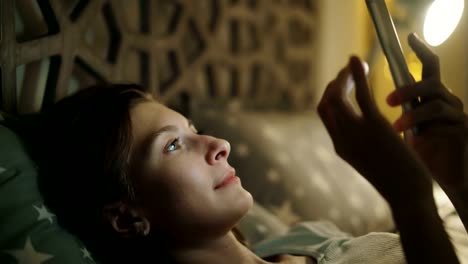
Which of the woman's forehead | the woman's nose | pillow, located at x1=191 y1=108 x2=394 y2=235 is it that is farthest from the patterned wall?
the woman's nose

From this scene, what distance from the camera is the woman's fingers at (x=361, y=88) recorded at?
60 cm

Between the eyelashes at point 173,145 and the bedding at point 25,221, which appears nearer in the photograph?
the bedding at point 25,221

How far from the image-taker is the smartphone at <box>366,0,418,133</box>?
2.21ft

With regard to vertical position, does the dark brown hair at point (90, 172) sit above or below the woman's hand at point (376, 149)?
below

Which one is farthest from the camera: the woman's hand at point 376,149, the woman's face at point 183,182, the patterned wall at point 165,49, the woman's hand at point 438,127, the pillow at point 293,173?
the pillow at point 293,173

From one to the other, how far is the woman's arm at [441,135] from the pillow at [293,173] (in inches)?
24.0

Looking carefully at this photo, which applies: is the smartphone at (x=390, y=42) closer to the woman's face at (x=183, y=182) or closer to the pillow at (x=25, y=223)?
the woman's face at (x=183, y=182)

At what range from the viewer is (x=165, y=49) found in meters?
1.57

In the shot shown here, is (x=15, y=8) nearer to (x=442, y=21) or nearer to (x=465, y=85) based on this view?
(x=442, y=21)

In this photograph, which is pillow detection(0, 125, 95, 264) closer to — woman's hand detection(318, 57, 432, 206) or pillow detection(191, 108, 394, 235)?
woman's hand detection(318, 57, 432, 206)

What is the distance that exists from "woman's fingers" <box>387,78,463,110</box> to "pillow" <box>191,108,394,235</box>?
65 centimetres

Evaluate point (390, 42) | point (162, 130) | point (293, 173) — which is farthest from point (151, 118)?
point (293, 173)

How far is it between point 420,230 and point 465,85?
1.87 m

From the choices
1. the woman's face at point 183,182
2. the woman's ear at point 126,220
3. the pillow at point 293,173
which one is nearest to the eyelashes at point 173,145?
the woman's face at point 183,182
